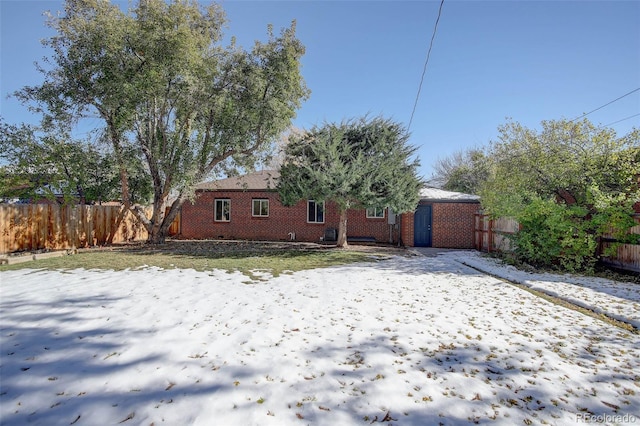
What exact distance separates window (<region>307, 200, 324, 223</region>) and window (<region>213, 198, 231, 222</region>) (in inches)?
182

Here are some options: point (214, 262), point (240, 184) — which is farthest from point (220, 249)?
point (240, 184)

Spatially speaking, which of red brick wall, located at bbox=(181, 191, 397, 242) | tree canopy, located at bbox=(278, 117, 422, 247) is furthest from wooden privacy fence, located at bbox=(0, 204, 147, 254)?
tree canopy, located at bbox=(278, 117, 422, 247)

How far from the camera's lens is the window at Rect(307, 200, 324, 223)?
17.9 meters

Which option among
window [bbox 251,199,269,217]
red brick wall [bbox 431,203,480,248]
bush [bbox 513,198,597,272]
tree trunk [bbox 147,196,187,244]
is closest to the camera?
bush [bbox 513,198,597,272]

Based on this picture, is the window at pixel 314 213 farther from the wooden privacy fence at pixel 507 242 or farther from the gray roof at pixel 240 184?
the wooden privacy fence at pixel 507 242

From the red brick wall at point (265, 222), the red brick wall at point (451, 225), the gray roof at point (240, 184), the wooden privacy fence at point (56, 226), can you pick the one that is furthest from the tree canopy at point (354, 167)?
the wooden privacy fence at point (56, 226)

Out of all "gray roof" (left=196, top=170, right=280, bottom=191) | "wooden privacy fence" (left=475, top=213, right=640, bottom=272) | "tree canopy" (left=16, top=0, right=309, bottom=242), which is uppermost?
"tree canopy" (left=16, top=0, right=309, bottom=242)

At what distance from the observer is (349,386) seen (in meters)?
2.91

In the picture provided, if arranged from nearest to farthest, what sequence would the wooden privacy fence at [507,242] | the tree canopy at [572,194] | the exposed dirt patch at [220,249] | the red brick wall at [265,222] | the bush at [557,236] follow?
the wooden privacy fence at [507,242] < the tree canopy at [572,194] < the bush at [557,236] < the exposed dirt patch at [220,249] < the red brick wall at [265,222]

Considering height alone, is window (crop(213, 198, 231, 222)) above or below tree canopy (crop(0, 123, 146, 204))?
below

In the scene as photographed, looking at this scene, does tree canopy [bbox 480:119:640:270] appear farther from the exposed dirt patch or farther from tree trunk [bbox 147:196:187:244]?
tree trunk [bbox 147:196:187:244]

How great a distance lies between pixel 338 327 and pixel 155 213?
42.1 ft

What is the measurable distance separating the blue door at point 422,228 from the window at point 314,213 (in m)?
4.88

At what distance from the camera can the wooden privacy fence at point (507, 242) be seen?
850 centimetres
